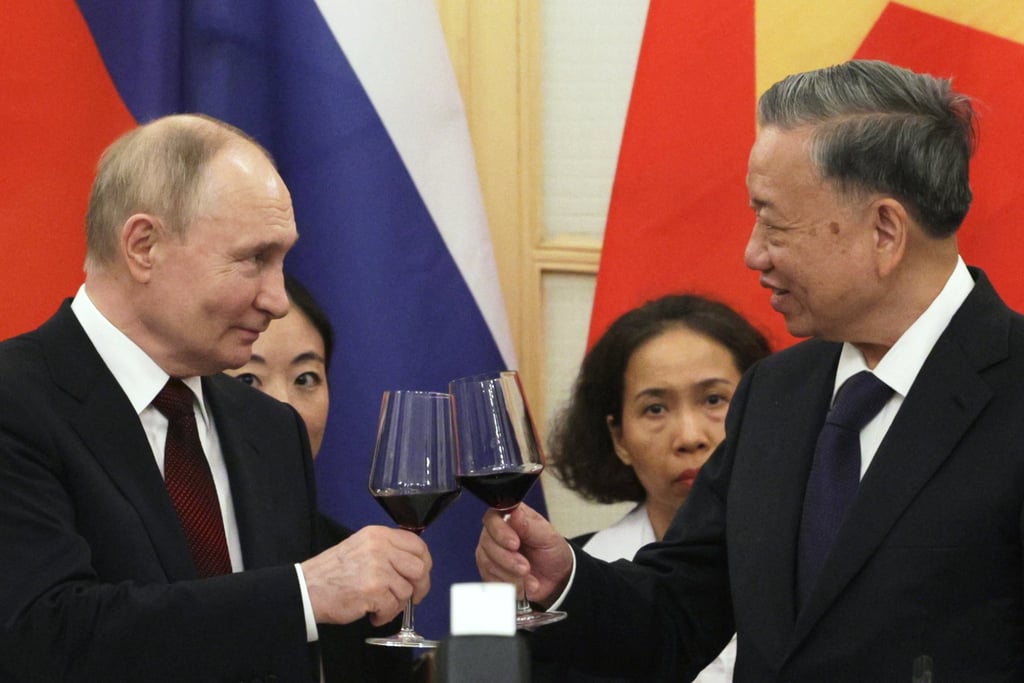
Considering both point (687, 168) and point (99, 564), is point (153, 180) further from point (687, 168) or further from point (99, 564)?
point (687, 168)

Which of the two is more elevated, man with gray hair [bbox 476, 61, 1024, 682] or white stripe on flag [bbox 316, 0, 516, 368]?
white stripe on flag [bbox 316, 0, 516, 368]

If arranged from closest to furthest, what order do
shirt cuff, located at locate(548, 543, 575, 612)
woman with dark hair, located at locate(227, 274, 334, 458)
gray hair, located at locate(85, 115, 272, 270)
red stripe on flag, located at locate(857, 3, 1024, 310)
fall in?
gray hair, located at locate(85, 115, 272, 270), shirt cuff, located at locate(548, 543, 575, 612), red stripe on flag, located at locate(857, 3, 1024, 310), woman with dark hair, located at locate(227, 274, 334, 458)

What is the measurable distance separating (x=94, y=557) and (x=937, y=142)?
4.70 feet

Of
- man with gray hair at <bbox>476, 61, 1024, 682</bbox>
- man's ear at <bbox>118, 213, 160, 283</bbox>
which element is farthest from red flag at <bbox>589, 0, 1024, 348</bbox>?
man's ear at <bbox>118, 213, 160, 283</bbox>

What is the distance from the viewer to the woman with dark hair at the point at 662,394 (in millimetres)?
3691

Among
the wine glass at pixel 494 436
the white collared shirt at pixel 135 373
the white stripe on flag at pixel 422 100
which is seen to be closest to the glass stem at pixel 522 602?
the wine glass at pixel 494 436

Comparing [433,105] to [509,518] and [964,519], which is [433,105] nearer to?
[509,518]

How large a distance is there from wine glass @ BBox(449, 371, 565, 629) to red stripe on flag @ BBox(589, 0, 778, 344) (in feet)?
5.37

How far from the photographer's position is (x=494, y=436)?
7.52ft

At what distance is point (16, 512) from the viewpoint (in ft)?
7.30

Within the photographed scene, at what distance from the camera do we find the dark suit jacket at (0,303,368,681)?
2.20 m

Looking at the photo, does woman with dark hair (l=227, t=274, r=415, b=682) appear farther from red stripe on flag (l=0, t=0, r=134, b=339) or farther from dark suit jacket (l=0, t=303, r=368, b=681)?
dark suit jacket (l=0, t=303, r=368, b=681)

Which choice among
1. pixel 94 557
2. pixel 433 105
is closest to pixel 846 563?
pixel 94 557

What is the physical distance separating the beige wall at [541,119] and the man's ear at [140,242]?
169 centimetres
